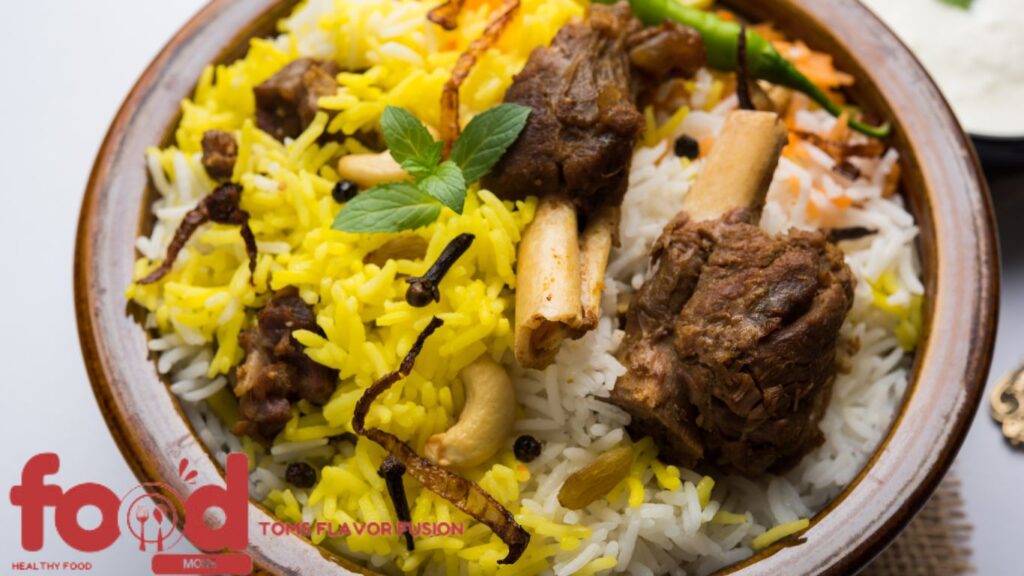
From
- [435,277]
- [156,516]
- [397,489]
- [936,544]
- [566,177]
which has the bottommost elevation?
[936,544]

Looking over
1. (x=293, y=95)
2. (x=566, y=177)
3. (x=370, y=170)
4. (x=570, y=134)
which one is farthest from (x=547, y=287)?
(x=293, y=95)

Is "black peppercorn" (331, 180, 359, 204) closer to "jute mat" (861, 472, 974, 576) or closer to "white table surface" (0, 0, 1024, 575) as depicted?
"white table surface" (0, 0, 1024, 575)

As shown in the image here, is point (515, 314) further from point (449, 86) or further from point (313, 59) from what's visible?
point (313, 59)

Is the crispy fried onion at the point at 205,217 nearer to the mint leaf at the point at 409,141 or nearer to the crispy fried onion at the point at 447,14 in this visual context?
the mint leaf at the point at 409,141

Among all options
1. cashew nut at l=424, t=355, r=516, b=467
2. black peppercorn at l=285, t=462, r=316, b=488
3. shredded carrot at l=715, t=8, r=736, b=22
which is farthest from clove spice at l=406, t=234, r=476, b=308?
shredded carrot at l=715, t=8, r=736, b=22

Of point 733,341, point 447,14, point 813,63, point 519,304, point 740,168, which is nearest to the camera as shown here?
point 733,341

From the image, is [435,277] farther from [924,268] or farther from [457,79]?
[924,268]

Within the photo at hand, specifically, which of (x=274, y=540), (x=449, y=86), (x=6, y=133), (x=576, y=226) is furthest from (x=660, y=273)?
→ (x=6, y=133)
